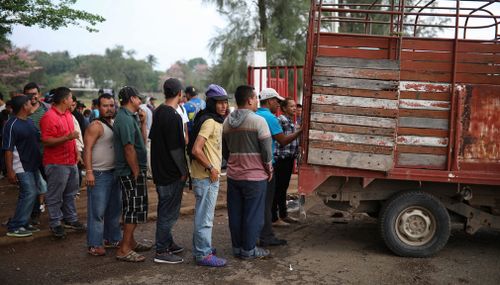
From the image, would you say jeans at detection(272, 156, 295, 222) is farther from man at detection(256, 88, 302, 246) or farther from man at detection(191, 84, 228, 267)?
man at detection(191, 84, 228, 267)

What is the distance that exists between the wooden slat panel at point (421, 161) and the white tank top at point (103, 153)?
3074 millimetres

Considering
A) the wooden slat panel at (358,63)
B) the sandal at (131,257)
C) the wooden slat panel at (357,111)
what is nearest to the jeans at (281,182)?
the wooden slat panel at (357,111)

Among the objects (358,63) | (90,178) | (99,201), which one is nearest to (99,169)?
(90,178)

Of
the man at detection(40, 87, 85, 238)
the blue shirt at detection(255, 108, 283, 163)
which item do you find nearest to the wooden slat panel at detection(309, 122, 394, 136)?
the blue shirt at detection(255, 108, 283, 163)

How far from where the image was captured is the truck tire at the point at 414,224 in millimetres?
5062

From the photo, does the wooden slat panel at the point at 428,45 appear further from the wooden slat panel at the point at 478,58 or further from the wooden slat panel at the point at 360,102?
→ the wooden slat panel at the point at 360,102

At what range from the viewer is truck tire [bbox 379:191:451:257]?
16.6ft

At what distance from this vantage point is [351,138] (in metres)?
4.84

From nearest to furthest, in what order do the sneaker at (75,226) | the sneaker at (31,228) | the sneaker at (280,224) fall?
the sneaker at (31,228) → the sneaker at (75,226) → the sneaker at (280,224)

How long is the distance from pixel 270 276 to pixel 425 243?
1.80 meters

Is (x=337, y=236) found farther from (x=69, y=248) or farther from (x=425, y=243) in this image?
(x=69, y=248)

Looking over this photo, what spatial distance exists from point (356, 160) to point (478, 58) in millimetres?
1688

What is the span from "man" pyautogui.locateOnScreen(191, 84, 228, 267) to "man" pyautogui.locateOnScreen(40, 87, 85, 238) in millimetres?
1643

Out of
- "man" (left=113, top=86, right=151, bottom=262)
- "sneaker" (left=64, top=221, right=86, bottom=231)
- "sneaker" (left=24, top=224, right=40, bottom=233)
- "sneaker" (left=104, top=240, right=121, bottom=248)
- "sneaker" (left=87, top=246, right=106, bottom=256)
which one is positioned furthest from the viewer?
"sneaker" (left=64, top=221, right=86, bottom=231)
